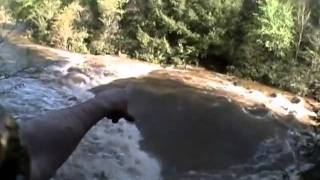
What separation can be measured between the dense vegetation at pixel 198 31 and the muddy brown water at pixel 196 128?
438 centimetres

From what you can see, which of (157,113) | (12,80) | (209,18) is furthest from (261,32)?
(12,80)

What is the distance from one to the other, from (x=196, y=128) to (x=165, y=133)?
909 millimetres

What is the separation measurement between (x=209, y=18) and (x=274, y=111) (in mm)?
6000

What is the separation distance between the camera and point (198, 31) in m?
19.4

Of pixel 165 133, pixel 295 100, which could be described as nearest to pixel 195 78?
pixel 295 100

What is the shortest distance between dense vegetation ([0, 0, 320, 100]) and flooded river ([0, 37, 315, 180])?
399 cm

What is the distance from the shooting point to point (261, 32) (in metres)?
17.7

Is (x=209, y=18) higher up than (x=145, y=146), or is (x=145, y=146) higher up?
(x=209, y=18)

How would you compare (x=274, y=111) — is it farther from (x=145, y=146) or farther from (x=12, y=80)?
(x=12, y=80)

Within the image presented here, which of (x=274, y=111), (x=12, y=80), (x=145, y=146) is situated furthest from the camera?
(x=274, y=111)

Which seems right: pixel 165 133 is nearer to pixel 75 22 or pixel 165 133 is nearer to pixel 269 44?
pixel 269 44

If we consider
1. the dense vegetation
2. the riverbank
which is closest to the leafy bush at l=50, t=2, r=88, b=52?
the dense vegetation

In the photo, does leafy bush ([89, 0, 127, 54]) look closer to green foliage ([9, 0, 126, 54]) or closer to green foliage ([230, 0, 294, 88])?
green foliage ([9, 0, 126, 54])

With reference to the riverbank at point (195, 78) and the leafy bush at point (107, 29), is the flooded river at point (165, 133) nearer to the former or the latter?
the riverbank at point (195, 78)
